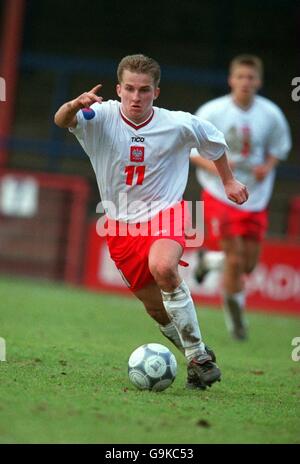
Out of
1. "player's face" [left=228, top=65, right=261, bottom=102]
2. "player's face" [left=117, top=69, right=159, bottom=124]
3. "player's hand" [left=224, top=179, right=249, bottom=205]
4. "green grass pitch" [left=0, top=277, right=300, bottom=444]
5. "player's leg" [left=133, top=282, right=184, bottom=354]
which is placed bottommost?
"green grass pitch" [left=0, top=277, right=300, bottom=444]

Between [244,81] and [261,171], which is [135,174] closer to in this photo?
[261,171]

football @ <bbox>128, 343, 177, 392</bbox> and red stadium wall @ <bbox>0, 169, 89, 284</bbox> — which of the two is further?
red stadium wall @ <bbox>0, 169, 89, 284</bbox>

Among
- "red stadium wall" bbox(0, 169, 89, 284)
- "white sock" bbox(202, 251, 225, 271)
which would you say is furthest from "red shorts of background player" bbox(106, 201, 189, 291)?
"red stadium wall" bbox(0, 169, 89, 284)

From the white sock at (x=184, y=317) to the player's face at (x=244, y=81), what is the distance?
471cm

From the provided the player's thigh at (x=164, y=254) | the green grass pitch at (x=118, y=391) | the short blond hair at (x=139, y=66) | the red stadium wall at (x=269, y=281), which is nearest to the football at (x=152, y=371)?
the green grass pitch at (x=118, y=391)

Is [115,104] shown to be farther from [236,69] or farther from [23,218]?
[23,218]

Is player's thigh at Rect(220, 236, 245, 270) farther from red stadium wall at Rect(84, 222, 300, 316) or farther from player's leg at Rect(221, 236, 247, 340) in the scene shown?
→ red stadium wall at Rect(84, 222, 300, 316)

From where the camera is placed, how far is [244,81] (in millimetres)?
11148

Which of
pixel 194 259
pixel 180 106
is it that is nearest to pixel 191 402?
pixel 194 259

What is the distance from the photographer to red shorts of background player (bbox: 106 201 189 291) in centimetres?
709

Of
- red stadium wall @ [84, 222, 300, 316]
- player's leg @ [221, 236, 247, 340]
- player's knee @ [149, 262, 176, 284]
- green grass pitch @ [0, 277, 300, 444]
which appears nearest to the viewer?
green grass pitch @ [0, 277, 300, 444]

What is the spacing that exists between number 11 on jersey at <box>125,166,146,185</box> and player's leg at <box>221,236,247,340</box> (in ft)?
12.7

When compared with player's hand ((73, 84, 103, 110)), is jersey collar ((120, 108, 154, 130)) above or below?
below
